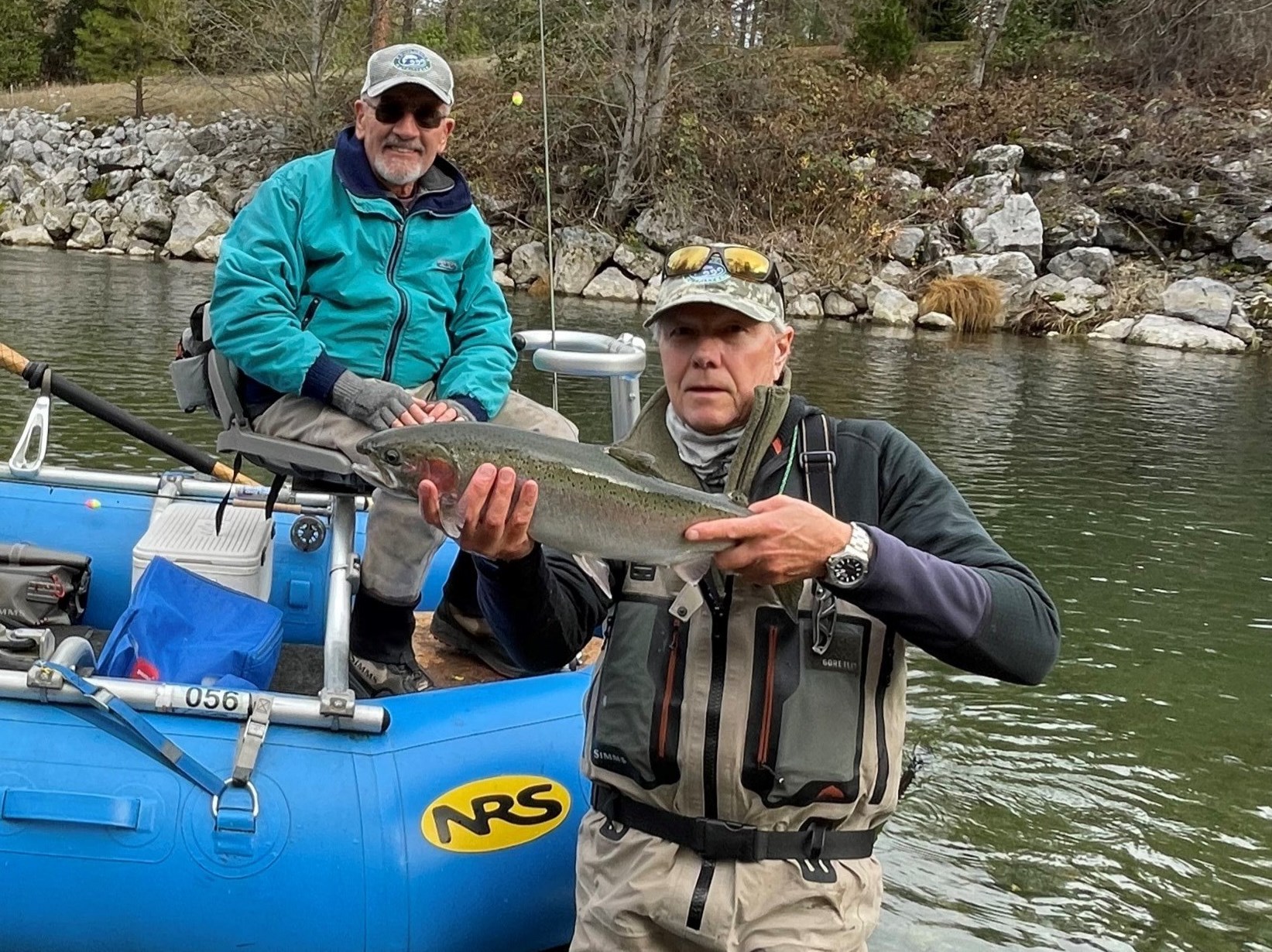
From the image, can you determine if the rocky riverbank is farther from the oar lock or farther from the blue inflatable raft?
the blue inflatable raft

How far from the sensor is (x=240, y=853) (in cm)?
313

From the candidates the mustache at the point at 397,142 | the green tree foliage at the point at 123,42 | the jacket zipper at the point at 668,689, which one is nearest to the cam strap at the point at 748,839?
the jacket zipper at the point at 668,689

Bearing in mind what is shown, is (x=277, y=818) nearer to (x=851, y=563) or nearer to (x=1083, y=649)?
(x=851, y=563)

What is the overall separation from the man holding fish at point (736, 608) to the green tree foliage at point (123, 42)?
40738 millimetres

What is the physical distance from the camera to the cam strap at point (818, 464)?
8.32ft

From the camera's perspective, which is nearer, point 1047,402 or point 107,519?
point 107,519

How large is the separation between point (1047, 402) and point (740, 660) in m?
14.1

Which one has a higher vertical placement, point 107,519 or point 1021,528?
point 107,519

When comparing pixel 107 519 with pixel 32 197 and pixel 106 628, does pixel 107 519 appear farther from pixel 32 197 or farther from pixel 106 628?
pixel 32 197

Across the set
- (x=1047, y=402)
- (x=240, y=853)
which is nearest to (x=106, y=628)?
(x=240, y=853)

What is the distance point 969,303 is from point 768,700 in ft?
72.4

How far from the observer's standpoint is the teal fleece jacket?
383cm

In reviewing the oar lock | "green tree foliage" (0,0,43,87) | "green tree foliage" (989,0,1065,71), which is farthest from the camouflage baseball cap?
"green tree foliage" (0,0,43,87)

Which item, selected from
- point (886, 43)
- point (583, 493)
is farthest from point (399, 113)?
point (886, 43)
